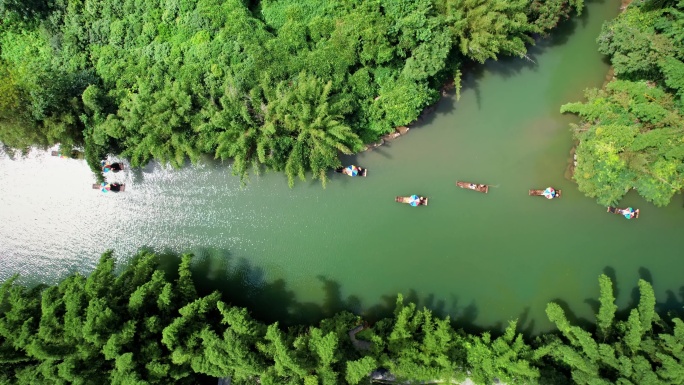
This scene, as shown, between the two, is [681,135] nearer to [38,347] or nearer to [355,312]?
[355,312]

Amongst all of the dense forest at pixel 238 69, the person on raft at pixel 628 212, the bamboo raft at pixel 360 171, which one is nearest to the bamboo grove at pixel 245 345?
the person on raft at pixel 628 212

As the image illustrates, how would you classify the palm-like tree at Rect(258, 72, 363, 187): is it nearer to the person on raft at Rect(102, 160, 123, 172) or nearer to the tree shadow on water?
the tree shadow on water

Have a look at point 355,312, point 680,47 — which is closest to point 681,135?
point 680,47

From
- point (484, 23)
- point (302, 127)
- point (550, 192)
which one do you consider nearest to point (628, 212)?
point (550, 192)

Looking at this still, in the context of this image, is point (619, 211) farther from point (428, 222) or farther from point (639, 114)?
point (428, 222)

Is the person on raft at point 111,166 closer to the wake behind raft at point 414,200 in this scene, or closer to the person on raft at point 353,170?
the person on raft at point 353,170

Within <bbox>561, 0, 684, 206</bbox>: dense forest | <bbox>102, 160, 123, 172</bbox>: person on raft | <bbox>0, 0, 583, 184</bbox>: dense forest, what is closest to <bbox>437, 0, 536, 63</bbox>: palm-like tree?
<bbox>0, 0, 583, 184</bbox>: dense forest
